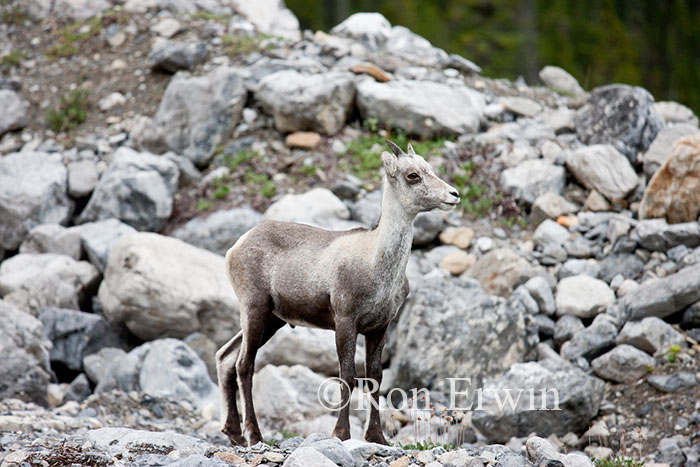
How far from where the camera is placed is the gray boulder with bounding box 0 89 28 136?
1650cm

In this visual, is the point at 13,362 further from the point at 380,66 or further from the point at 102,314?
the point at 380,66

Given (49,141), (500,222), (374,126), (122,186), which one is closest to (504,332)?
(500,222)

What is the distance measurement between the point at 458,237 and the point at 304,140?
11.9ft

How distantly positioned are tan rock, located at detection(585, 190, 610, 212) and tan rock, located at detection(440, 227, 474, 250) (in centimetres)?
194

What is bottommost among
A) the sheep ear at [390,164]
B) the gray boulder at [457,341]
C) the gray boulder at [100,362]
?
the gray boulder at [100,362]

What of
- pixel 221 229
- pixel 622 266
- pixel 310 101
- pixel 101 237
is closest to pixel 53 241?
pixel 101 237

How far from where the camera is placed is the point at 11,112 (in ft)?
54.6

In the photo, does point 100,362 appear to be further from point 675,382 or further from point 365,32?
point 365,32

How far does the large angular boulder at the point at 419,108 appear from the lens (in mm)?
14562

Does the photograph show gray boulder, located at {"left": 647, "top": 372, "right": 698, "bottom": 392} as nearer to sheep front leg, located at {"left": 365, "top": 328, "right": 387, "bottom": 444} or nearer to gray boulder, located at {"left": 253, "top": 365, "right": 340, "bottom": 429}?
gray boulder, located at {"left": 253, "top": 365, "right": 340, "bottom": 429}

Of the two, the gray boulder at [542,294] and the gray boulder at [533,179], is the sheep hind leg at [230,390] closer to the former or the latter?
the gray boulder at [542,294]

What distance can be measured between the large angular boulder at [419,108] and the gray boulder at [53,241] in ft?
18.2

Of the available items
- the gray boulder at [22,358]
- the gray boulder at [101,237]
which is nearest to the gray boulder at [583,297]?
the gray boulder at [101,237]

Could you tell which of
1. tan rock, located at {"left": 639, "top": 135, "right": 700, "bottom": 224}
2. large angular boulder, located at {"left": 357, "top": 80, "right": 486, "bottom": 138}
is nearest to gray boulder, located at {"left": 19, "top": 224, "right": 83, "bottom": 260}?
large angular boulder, located at {"left": 357, "top": 80, "right": 486, "bottom": 138}
